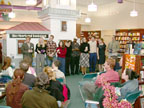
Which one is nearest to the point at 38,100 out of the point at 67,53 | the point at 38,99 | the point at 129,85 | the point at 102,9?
the point at 38,99

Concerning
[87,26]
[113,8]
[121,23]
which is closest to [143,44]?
[121,23]

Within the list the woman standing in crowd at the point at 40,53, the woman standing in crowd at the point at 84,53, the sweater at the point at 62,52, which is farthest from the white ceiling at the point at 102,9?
the woman standing in crowd at the point at 40,53

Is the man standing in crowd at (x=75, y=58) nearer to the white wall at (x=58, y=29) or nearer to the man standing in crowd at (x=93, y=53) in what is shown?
the man standing in crowd at (x=93, y=53)

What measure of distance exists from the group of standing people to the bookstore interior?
3.10 feet

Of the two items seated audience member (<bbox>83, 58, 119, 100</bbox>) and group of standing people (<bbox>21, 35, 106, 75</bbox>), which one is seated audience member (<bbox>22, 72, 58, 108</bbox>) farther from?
group of standing people (<bbox>21, 35, 106, 75</bbox>)

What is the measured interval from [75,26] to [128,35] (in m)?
6.08

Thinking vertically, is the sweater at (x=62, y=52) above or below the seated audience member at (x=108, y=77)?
above

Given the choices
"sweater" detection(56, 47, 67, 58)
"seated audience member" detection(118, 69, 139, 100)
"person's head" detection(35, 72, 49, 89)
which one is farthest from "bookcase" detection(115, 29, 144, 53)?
"person's head" detection(35, 72, 49, 89)

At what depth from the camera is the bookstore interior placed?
15.0 feet

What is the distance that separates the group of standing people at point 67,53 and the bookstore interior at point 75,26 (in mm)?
945

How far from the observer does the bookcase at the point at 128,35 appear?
40.8ft

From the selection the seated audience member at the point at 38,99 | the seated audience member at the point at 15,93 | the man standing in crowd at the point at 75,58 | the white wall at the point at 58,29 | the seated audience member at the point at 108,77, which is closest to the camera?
the seated audience member at the point at 38,99

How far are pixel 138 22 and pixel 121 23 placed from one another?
1.55 meters

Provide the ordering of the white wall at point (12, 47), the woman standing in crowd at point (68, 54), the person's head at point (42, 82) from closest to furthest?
the person's head at point (42, 82) < the woman standing in crowd at point (68, 54) < the white wall at point (12, 47)
